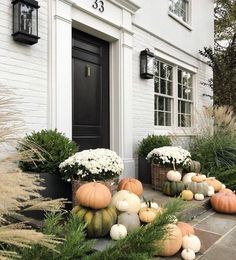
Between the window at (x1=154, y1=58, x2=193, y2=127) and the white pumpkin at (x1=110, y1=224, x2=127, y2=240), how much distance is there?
13.0 feet

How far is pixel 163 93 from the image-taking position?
653cm

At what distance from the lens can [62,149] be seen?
3232 millimetres

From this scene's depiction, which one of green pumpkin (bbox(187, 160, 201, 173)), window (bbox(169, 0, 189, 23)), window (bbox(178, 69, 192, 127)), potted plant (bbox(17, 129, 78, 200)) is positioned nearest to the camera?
potted plant (bbox(17, 129, 78, 200))

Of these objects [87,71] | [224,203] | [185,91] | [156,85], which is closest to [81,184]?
[224,203]

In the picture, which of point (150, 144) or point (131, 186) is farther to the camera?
point (150, 144)

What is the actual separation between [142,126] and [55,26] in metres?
2.47

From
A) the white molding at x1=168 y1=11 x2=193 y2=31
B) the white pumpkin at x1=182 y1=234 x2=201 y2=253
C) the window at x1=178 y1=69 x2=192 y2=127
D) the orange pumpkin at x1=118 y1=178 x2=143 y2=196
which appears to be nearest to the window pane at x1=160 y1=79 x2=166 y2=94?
the window at x1=178 y1=69 x2=192 y2=127

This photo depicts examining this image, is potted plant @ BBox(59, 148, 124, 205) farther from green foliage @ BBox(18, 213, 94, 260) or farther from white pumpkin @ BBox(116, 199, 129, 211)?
green foliage @ BBox(18, 213, 94, 260)

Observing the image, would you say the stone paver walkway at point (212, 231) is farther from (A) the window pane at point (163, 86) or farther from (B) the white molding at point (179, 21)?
(B) the white molding at point (179, 21)

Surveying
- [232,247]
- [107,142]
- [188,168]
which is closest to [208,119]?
[188,168]

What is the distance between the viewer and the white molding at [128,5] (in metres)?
4.84

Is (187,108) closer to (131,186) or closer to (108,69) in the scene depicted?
(108,69)

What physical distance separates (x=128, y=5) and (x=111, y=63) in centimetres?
97

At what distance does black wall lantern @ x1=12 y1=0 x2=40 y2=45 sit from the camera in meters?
3.29
